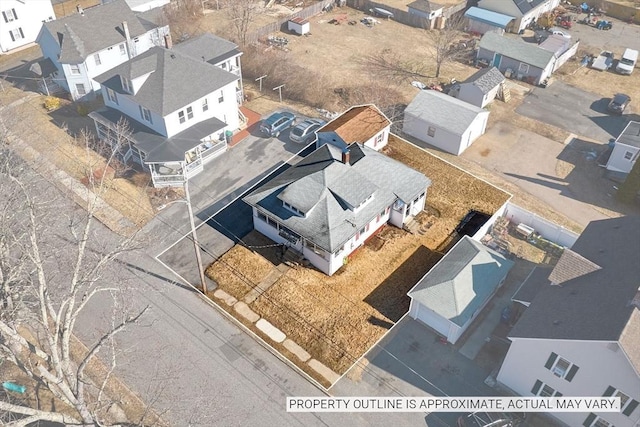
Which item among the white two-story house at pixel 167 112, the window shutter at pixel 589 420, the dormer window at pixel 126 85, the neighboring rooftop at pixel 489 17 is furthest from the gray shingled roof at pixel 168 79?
the neighboring rooftop at pixel 489 17

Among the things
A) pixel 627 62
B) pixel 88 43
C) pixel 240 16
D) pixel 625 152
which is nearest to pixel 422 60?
pixel 240 16

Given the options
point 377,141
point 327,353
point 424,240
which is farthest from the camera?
point 377,141

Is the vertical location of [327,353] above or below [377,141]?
below

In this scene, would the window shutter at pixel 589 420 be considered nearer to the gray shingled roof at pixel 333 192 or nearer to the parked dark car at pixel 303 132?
the gray shingled roof at pixel 333 192

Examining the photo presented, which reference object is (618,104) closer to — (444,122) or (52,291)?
(444,122)

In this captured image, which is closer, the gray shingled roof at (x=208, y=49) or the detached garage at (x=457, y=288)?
the detached garage at (x=457, y=288)

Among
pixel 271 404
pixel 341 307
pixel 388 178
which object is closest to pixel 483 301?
pixel 341 307

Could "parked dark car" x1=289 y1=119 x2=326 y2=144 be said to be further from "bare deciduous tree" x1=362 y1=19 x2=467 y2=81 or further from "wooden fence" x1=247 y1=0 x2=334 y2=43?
"wooden fence" x1=247 y1=0 x2=334 y2=43

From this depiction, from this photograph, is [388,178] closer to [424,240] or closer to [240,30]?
[424,240]
